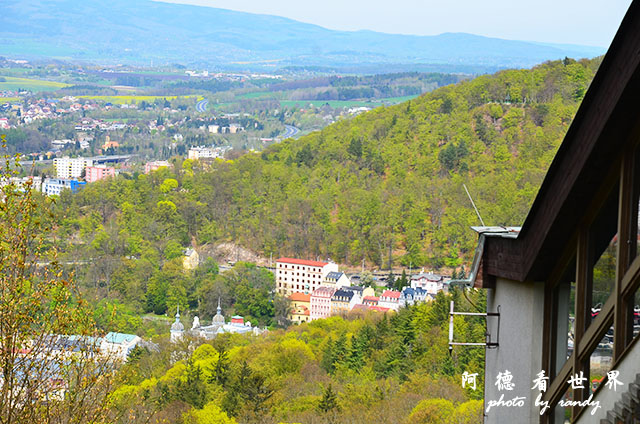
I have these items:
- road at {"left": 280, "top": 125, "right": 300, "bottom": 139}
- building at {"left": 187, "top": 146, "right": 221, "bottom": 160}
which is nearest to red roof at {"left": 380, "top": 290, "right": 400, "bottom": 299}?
building at {"left": 187, "top": 146, "right": 221, "bottom": 160}

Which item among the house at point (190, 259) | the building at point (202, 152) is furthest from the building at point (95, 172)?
the house at point (190, 259)

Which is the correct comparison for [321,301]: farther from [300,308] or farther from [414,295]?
[414,295]

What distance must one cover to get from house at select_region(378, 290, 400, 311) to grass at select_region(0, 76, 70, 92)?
12111 centimetres

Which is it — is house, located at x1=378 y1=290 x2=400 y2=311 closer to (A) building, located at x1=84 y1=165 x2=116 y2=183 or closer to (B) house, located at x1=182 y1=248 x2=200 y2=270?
(B) house, located at x1=182 y1=248 x2=200 y2=270

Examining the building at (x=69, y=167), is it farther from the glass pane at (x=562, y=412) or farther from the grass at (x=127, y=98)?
the glass pane at (x=562, y=412)

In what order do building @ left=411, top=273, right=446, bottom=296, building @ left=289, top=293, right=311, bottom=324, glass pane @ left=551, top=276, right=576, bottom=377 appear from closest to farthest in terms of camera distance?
1. glass pane @ left=551, top=276, right=576, bottom=377
2. building @ left=411, top=273, right=446, bottom=296
3. building @ left=289, top=293, right=311, bottom=324

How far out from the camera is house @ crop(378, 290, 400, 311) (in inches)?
1499

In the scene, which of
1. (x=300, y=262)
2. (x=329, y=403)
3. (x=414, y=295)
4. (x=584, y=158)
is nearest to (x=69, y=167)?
(x=300, y=262)

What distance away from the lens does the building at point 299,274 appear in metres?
44.8

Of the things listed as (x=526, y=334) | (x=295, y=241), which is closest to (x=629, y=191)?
(x=526, y=334)

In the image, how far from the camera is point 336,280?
1727 inches

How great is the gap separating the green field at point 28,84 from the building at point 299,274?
11272cm

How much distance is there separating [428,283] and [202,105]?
99.9 meters

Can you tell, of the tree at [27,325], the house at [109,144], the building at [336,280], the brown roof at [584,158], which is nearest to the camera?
the brown roof at [584,158]
